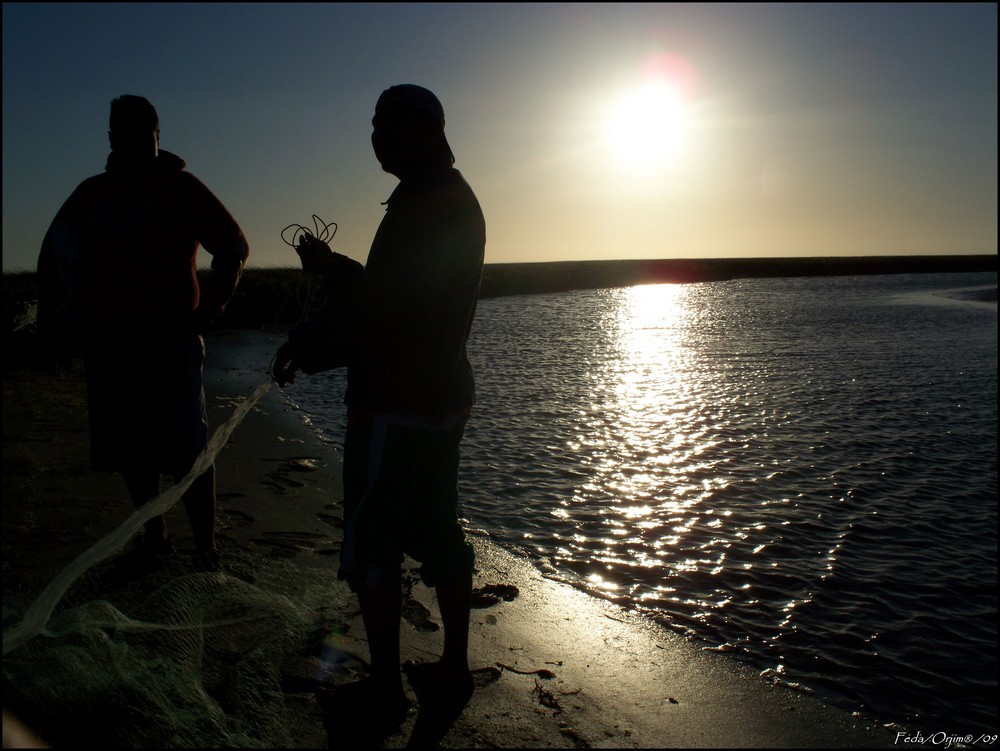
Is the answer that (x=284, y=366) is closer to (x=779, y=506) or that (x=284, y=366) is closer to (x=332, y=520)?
(x=332, y=520)

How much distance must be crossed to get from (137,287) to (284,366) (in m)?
1.17

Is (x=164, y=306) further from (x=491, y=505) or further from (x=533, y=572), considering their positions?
(x=491, y=505)

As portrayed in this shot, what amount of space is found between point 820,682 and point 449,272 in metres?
2.42

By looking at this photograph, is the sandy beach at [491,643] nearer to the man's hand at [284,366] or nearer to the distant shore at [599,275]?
the man's hand at [284,366]

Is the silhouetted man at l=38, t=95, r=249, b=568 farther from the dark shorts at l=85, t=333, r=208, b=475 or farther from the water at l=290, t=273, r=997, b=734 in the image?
the water at l=290, t=273, r=997, b=734

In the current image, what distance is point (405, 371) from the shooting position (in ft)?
7.60

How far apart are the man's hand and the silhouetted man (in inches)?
40.5

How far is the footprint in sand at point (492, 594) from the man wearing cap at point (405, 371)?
110 cm

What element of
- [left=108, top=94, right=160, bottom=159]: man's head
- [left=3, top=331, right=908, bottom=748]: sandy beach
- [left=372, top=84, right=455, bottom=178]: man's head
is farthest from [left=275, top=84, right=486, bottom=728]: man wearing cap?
[left=108, top=94, right=160, bottom=159]: man's head

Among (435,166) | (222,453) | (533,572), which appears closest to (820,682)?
(533,572)

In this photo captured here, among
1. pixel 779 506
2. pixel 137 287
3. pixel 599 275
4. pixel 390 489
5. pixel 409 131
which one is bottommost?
pixel 779 506

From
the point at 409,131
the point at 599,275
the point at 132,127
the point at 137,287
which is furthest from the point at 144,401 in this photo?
the point at 599,275

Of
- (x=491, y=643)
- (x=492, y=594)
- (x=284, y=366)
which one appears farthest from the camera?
(x=492, y=594)

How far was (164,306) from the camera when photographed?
328 centimetres
